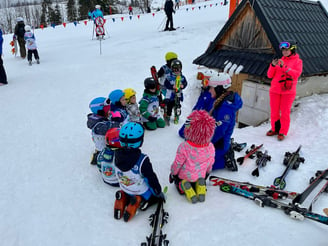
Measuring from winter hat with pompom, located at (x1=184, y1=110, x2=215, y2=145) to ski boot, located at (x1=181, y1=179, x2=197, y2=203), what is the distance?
59 cm

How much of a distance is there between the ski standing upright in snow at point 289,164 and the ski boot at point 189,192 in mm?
1258

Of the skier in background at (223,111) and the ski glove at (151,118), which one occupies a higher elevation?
the skier in background at (223,111)

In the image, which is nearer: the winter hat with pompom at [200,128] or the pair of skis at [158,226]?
the pair of skis at [158,226]

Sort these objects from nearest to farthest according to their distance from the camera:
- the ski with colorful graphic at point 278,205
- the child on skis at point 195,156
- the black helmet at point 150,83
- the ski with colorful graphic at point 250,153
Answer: the ski with colorful graphic at point 278,205 → the child on skis at point 195,156 → the ski with colorful graphic at point 250,153 → the black helmet at point 150,83

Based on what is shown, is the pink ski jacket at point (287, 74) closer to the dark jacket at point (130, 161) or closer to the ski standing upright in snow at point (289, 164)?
the ski standing upright in snow at point (289, 164)

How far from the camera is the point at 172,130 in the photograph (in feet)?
18.5

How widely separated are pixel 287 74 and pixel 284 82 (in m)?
0.17

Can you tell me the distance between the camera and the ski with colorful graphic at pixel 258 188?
317cm

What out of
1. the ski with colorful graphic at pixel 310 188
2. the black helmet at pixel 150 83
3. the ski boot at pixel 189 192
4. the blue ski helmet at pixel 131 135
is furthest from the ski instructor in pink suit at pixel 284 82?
the blue ski helmet at pixel 131 135

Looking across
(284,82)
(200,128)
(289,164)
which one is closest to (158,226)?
(200,128)

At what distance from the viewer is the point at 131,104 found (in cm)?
474

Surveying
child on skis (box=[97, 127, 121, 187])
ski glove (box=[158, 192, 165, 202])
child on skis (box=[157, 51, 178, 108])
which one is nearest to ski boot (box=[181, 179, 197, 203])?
ski glove (box=[158, 192, 165, 202])

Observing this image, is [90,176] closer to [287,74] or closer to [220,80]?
[220,80]

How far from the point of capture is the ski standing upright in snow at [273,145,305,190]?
136 inches
